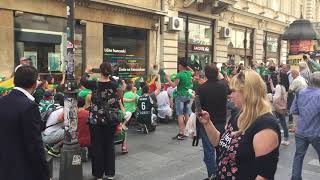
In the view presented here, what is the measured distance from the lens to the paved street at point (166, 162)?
7352mm

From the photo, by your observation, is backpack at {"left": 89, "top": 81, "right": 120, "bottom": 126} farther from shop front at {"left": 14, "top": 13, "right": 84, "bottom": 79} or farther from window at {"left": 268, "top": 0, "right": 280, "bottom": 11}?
window at {"left": 268, "top": 0, "right": 280, "bottom": 11}

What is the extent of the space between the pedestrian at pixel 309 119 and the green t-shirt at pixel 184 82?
404 centimetres

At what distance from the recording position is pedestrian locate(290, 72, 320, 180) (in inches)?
246

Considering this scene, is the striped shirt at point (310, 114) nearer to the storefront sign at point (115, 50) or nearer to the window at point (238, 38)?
the storefront sign at point (115, 50)

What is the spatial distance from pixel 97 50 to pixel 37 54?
271 cm

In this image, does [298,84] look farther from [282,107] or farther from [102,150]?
[102,150]

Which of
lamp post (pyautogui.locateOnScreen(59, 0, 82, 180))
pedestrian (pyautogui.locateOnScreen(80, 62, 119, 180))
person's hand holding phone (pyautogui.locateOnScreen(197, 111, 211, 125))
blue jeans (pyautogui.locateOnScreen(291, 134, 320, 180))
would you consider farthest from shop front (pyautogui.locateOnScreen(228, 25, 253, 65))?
person's hand holding phone (pyautogui.locateOnScreen(197, 111, 211, 125))

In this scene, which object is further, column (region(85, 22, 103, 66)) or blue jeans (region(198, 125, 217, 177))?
column (region(85, 22, 103, 66))

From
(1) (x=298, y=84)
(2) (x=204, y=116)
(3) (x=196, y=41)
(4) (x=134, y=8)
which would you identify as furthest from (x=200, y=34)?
(2) (x=204, y=116)

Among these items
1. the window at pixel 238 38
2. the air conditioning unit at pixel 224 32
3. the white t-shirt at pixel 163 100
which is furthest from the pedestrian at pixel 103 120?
the window at pixel 238 38

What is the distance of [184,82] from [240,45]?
1845 cm

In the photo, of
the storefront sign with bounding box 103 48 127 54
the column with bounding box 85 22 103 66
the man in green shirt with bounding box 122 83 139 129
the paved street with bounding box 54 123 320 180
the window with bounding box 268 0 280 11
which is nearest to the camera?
the paved street with bounding box 54 123 320 180

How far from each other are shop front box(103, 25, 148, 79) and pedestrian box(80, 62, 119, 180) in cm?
952

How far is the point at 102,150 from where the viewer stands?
21.8 ft
